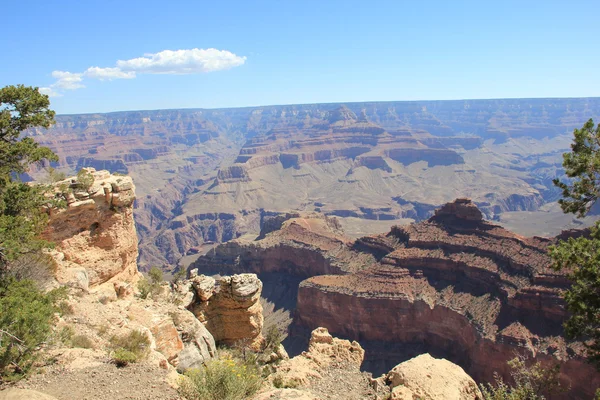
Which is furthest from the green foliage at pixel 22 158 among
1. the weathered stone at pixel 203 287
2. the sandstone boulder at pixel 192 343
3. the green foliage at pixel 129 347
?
the weathered stone at pixel 203 287

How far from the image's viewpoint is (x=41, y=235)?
61.5ft

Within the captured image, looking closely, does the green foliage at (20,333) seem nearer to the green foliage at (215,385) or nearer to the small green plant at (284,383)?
the green foliage at (215,385)

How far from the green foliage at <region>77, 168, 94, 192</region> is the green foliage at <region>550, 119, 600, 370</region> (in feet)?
66.5

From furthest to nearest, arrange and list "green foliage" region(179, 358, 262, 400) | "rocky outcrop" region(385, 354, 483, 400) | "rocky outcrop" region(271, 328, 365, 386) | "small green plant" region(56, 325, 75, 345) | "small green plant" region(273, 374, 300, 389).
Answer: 1. "rocky outcrop" region(271, 328, 365, 386)
2. "small green plant" region(273, 374, 300, 389)
3. "small green plant" region(56, 325, 75, 345)
4. "rocky outcrop" region(385, 354, 483, 400)
5. "green foliage" region(179, 358, 262, 400)

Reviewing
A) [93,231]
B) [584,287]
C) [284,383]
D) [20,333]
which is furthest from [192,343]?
[584,287]

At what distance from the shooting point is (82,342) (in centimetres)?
1445

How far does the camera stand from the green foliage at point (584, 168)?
14344 mm

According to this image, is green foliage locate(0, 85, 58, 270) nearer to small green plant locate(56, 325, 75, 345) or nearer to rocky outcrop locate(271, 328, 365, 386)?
small green plant locate(56, 325, 75, 345)

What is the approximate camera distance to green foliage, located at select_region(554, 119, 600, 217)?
47.1 feet

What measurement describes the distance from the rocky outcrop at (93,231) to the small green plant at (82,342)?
464 centimetres

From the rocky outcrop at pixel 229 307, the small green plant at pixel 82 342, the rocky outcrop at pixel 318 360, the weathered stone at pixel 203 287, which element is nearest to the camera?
the small green plant at pixel 82 342

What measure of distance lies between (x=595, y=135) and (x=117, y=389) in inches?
693

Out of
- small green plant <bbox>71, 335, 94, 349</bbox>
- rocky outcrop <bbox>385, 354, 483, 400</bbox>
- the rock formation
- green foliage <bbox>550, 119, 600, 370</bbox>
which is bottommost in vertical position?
the rock formation

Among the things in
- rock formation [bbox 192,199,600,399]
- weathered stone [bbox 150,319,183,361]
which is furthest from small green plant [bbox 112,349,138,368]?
rock formation [bbox 192,199,600,399]
